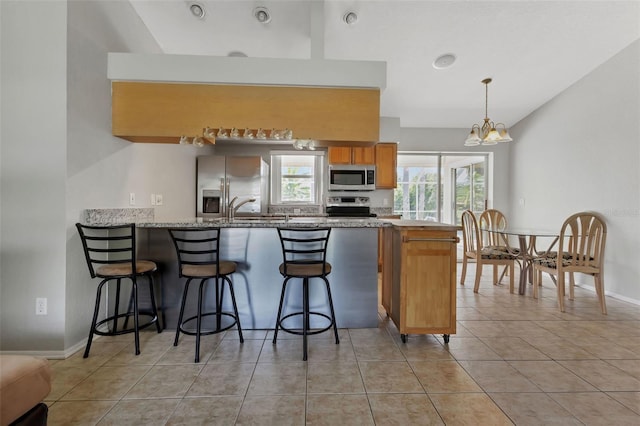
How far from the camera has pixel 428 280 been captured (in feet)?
7.69

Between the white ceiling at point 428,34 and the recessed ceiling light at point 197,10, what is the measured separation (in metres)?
0.04

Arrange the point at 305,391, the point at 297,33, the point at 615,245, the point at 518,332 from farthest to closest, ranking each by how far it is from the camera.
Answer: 1. the point at 615,245
2. the point at 297,33
3. the point at 518,332
4. the point at 305,391

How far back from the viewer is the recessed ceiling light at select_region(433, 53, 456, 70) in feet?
11.9

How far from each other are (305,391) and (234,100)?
2423 millimetres

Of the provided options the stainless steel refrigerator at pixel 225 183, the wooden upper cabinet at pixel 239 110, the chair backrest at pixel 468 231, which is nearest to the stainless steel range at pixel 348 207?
the stainless steel refrigerator at pixel 225 183

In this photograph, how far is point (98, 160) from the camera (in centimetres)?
245

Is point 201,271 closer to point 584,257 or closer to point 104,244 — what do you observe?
point 104,244

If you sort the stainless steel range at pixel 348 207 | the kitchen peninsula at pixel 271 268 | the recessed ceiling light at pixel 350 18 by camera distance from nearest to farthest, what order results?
the kitchen peninsula at pixel 271 268, the recessed ceiling light at pixel 350 18, the stainless steel range at pixel 348 207

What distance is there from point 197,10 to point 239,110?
1.08 m

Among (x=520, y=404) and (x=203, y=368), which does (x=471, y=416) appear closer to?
(x=520, y=404)

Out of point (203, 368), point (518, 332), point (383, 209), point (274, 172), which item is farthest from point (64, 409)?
point (383, 209)

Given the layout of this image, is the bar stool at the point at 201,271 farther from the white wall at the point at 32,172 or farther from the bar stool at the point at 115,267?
the white wall at the point at 32,172

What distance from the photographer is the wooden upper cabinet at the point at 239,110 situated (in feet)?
8.70

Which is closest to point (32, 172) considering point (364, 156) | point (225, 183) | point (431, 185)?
point (225, 183)
